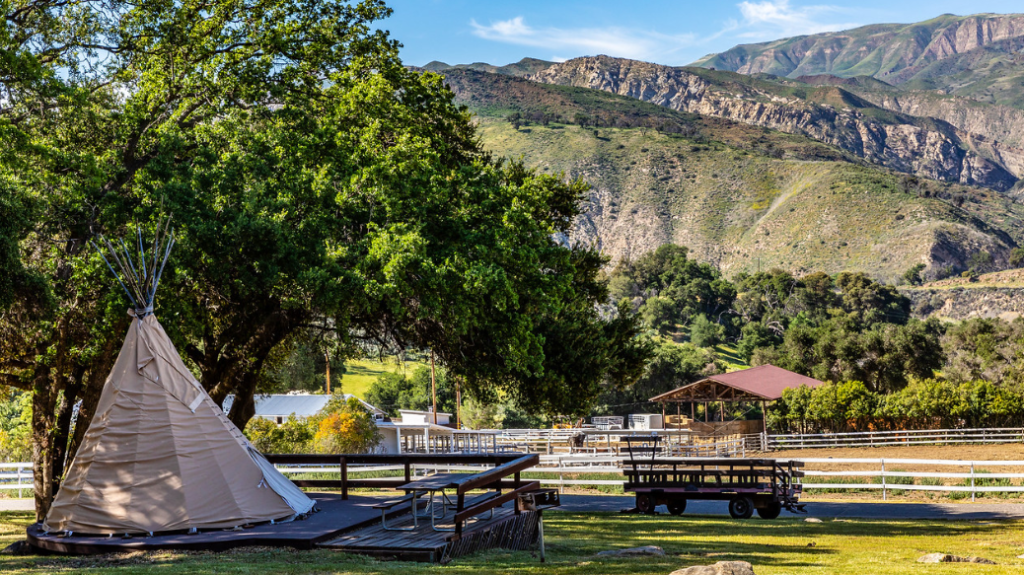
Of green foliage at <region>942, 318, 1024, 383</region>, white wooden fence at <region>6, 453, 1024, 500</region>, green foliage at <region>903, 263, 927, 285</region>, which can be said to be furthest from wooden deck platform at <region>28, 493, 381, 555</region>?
green foliage at <region>903, 263, 927, 285</region>

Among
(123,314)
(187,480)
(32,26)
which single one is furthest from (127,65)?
(187,480)

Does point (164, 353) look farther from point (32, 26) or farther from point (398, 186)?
point (32, 26)

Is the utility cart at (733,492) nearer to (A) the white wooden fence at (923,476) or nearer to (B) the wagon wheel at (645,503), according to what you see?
(B) the wagon wheel at (645,503)

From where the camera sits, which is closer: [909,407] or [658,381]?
[909,407]

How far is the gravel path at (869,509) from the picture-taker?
55.3 feet

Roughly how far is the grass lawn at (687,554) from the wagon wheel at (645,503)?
245 cm

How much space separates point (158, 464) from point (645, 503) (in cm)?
986

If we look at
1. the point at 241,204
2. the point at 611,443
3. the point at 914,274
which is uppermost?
the point at 914,274

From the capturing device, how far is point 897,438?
43.8 m

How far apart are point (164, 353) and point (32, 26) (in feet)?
25.3

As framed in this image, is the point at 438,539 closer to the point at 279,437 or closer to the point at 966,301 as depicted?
the point at 279,437

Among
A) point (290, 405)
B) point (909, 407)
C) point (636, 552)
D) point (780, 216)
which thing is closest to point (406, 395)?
point (290, 405)

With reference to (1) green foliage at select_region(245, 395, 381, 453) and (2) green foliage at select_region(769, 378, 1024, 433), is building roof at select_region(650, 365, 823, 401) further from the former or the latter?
(1) green foliage at select_region(245, 395, 381, 453)

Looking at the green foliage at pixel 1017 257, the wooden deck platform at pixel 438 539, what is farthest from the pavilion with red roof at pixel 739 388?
the green foliage at pixel 1017 257
